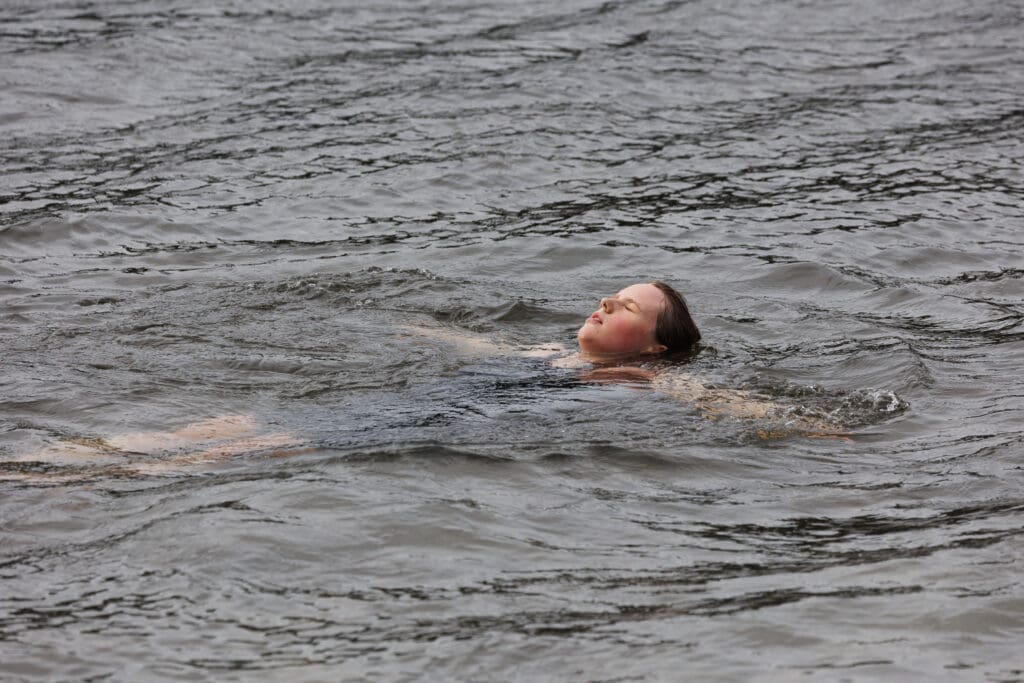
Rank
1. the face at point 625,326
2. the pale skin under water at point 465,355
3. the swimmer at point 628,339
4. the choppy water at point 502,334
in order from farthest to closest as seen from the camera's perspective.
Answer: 1. the face at point 625,326
2. the swimmer at point 628,339
3. the pale skin under water at point 465,355
4. the choppy water at point 502,334

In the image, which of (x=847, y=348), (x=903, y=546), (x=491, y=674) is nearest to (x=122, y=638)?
(x=491, y=674)

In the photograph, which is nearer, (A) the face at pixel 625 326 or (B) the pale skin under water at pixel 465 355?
(B) the pale skin under water at pixel 465 355

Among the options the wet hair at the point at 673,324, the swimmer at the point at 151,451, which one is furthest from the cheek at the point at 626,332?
the swimmer at the point at 151,451

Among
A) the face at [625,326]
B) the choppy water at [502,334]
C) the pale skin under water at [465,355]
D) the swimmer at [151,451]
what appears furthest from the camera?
the face at [625,326]

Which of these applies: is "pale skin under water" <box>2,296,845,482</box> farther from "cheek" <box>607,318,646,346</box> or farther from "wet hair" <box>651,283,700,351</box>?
"wet hair" <box>651,283,700,351</box>

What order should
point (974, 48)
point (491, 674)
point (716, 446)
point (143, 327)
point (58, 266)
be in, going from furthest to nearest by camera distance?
point (974, 48)
point (58, 266)
point (143, 327)
point (716, 446)
point (491, 674)

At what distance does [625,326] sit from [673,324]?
13.5 inches

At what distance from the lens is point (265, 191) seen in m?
13.2

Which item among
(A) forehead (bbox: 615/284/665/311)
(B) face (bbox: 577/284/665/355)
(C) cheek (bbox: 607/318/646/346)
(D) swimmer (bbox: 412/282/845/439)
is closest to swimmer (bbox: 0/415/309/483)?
(D) swimmer (bbox: 412/282/845/439)

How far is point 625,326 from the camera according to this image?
9.28 m

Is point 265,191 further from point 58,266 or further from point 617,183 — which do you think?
point 617,183

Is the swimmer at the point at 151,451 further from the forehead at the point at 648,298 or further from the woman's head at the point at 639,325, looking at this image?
the forehead at the point at 648,298

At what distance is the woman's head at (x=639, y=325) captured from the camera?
927 cm

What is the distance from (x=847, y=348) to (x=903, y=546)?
11.7 ft
